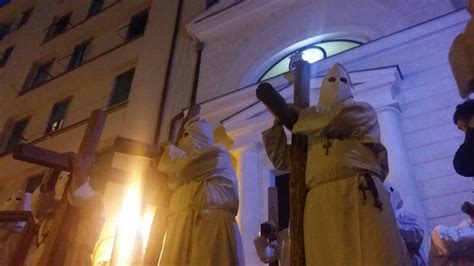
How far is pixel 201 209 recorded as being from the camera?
3.53 meters

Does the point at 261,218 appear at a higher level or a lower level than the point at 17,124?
lower

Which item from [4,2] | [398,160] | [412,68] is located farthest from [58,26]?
[398,160]

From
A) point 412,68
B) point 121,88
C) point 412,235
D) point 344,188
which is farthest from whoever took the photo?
point 121,88

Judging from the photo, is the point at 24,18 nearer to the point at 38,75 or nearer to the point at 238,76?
the point at 38,75

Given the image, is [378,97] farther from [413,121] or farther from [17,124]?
[17,124]

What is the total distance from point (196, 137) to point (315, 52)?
4378 mm

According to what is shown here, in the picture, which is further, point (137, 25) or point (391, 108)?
point (137, 25)

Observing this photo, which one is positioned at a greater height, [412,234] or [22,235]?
[22,235]

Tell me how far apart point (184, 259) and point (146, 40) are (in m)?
7.91

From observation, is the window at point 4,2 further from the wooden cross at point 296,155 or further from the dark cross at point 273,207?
the wooden cross at point 296,155

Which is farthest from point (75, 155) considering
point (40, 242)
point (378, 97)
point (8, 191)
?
point (8, 191)

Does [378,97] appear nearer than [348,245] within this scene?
No

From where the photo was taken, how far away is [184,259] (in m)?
3.37

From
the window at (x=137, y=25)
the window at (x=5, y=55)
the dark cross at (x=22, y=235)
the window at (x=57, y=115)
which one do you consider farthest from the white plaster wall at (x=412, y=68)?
the window at (x=5, y=55)
